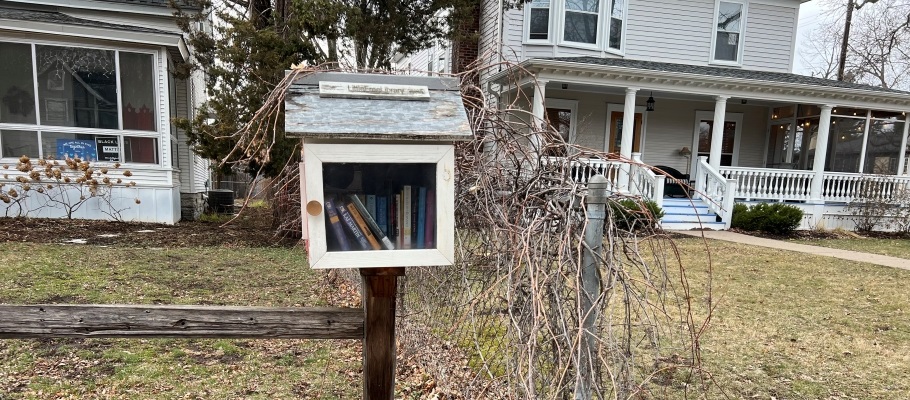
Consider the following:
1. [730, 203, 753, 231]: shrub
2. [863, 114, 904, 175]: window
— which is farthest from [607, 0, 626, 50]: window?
[863, 114, 904, 175]: window

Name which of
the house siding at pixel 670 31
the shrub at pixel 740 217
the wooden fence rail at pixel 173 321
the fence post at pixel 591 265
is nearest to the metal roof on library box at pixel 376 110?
the fence post at pixel 591 265

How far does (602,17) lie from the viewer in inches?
448

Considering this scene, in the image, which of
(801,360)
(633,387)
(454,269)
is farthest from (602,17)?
(633,387)

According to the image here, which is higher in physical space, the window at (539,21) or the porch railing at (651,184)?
the window at (539,21)

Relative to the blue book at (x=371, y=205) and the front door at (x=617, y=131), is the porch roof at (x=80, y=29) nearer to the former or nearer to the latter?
the blue book at (x=371, y=205)

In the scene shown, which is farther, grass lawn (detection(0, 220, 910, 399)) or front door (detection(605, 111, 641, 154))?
front door (detection(605, 111, 641, 154))

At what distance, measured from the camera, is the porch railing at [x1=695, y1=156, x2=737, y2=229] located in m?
10.1

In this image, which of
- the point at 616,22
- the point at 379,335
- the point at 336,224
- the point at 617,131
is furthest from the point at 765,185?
the point at 336,224

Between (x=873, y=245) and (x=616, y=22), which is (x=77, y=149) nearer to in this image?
(x=616, y=22)

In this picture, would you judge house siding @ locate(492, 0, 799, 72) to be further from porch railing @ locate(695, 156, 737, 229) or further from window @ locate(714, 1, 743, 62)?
porch railing @ locate(695, 156, 737, 229)

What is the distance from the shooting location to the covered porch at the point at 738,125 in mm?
10203

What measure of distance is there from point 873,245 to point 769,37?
6260mm

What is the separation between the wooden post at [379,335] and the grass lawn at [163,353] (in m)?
1.10

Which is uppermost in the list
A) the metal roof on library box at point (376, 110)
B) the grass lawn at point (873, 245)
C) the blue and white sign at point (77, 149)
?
the metal roof on library box at point (376, 110)
